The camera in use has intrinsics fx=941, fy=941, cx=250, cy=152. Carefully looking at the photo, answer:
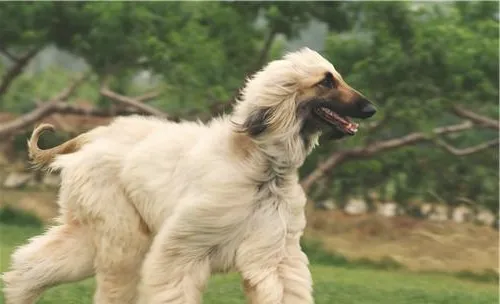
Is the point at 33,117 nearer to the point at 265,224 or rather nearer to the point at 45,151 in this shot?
the point at 45,151

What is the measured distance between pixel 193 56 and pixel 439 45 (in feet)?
9.49

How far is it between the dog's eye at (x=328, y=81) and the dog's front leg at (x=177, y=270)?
0.89 m

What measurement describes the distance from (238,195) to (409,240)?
8.99 metres

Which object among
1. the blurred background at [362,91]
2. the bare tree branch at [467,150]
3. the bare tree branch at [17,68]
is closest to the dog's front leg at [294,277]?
the blurred background at [362,91]

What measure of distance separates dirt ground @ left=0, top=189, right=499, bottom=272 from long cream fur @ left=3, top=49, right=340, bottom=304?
7.79 meters

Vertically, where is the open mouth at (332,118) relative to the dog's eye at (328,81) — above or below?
below

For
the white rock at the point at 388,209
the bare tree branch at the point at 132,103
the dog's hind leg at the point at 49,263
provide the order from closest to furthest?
1. the dog's hind leg at the point at 49,263
2. the bare tree branch at the point at 132,103
3. the white rock at the point at 388,209

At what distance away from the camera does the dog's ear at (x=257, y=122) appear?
411cm

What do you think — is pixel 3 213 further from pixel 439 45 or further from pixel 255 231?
pixel 255 231

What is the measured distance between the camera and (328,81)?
417cm

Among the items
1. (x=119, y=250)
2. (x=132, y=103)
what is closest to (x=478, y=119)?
(x=132, y=103)

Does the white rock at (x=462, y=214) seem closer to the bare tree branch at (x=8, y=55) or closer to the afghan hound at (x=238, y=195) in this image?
the bare tree branch at (x=8, y=55)

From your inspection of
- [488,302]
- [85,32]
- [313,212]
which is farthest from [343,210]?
[488,302]

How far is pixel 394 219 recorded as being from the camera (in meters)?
13.4
